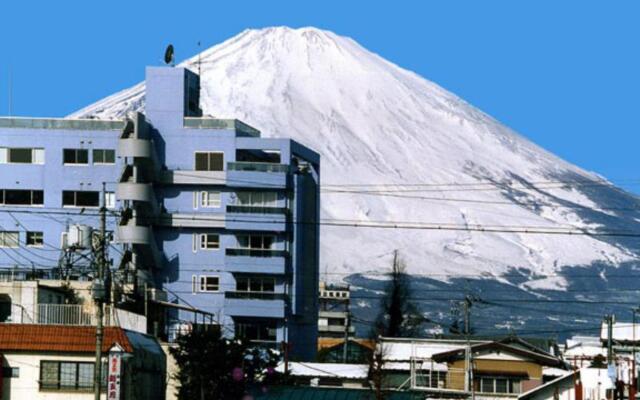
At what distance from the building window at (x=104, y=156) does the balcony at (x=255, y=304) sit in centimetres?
1008

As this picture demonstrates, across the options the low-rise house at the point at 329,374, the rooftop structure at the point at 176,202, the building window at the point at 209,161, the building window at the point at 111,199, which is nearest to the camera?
the low-rise house at the point at 329,374

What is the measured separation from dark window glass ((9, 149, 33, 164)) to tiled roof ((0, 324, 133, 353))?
5209 cm

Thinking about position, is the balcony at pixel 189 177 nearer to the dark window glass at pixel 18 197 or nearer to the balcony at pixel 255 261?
the balcony at pixel 255 261

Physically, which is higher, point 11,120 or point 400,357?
point 11,120

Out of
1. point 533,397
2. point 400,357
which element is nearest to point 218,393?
point 533,397

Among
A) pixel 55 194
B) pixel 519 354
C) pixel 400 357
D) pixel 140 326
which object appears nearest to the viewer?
pixel 140 326

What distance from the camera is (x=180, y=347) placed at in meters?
74.1

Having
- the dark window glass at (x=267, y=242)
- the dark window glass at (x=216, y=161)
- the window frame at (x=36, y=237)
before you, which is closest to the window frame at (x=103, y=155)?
the window frame at (x=36, y=237)

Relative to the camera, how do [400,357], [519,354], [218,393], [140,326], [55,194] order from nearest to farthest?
[218,393], [140,326], [519,354], [400,357], [55,194]

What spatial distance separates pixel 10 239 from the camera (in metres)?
115

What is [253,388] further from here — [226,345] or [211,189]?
[211,189]

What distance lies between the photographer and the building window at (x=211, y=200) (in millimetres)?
119062

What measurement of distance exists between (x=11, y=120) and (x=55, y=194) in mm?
5068

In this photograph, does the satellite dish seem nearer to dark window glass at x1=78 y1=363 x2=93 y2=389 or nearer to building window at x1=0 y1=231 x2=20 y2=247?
building window at x1=0 y1=231 x2=20 y2=247
